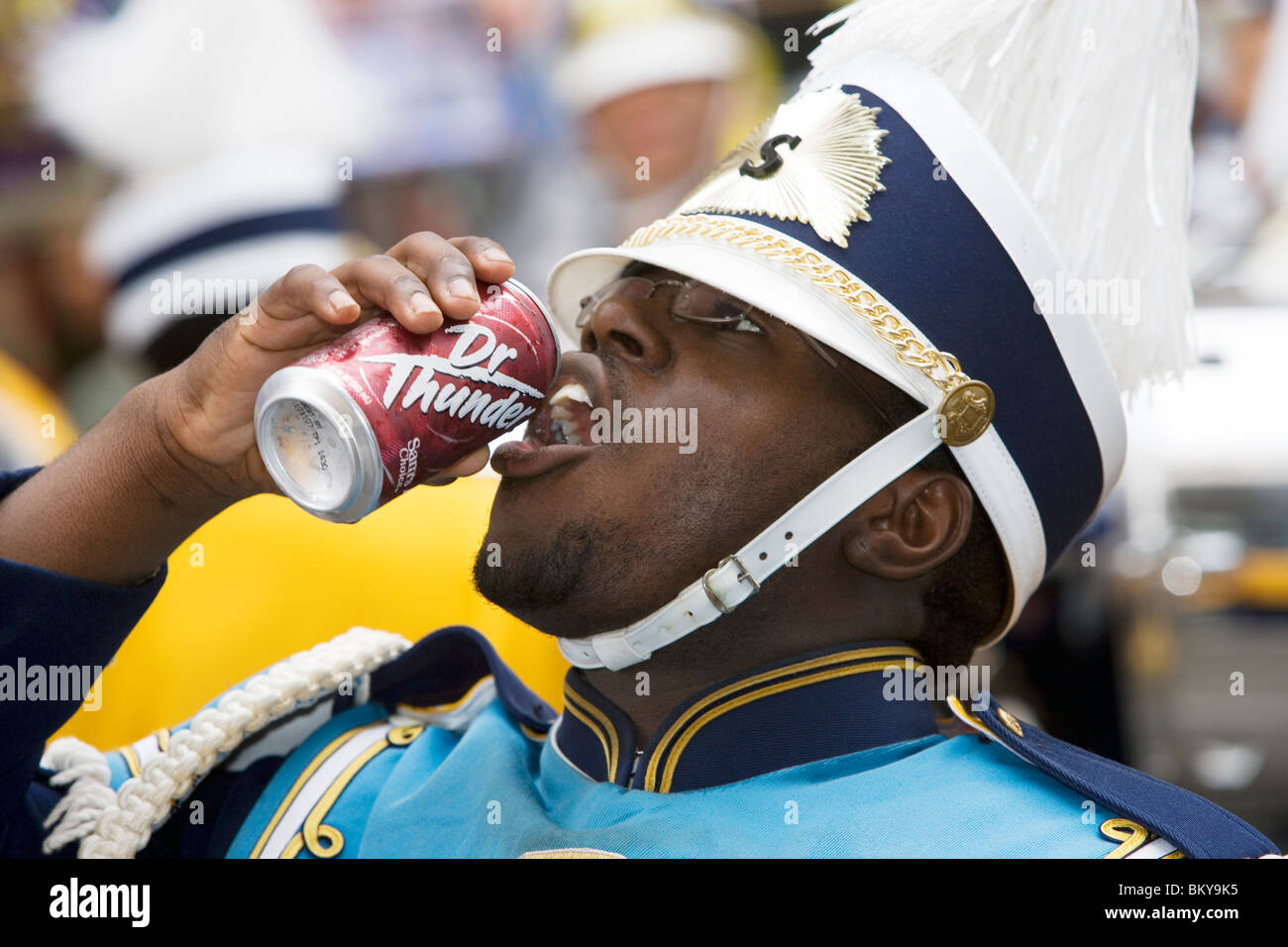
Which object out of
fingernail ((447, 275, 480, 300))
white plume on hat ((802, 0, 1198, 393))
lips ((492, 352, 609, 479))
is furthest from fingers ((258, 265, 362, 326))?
white plume on hat ((802, 0, 1198, 393))

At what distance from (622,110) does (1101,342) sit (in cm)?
302

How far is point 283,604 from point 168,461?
70cm

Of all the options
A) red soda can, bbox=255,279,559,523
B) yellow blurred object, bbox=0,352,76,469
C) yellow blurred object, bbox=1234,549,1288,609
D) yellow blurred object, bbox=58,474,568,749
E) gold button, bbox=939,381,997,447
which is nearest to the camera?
red soda can, bbox=255,279,559,523

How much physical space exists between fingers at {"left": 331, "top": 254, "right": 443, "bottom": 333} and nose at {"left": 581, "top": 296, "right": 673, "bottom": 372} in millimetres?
302

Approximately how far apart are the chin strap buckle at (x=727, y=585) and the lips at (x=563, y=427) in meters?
0.21

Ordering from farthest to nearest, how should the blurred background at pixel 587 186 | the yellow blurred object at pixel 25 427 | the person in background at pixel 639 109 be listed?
1. the person in background at pixel 639 109
2. the blurred background at pixel 587 186
3. the yellow blurred object at pixel 25 427

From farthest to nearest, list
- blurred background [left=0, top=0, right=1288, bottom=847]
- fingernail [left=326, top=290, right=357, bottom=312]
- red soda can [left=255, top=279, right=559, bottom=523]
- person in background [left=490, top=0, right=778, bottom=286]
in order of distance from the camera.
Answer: person in background [left=490, top=0, right=778, bottom=286]
blurred background [left=0, top=0, right=1288, bottom=847]
fingernail [left=326, top=290, right=357, bottom=312]
red soda can [left=255, top=279, right=559, bottom=523]

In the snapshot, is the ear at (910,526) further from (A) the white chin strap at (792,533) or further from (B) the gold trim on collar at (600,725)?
(B) the gold trim on collar at (600,725)

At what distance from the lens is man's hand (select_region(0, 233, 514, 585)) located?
5.14ft

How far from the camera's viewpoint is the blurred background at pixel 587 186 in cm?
409

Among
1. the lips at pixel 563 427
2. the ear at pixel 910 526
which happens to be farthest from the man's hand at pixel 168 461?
the ear at pixel 910 526

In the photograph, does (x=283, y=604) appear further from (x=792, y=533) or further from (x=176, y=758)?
(x=792, y=533)

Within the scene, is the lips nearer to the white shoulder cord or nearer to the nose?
the nose

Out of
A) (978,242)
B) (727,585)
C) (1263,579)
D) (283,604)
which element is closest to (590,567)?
(727,585)
